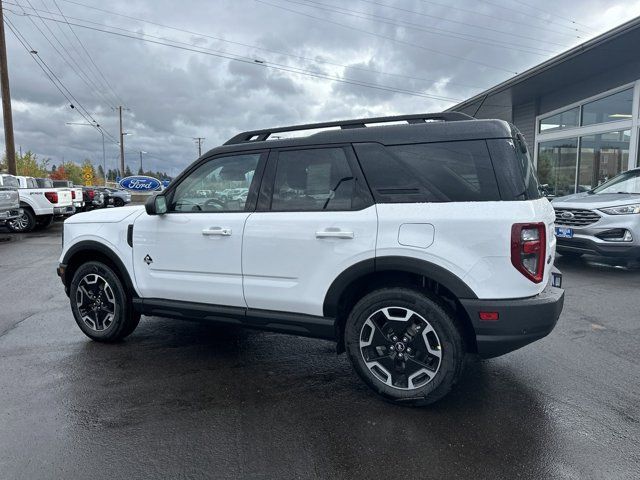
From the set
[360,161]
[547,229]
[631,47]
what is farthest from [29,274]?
[631,47]

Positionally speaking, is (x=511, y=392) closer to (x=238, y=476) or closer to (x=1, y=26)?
(x=238, y=476)

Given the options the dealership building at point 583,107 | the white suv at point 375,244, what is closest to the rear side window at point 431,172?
the white suv at point 375,244

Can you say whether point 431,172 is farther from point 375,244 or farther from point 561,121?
point 561,121

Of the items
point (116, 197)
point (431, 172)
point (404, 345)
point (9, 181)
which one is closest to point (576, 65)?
point (431, 172)

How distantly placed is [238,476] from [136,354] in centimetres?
216

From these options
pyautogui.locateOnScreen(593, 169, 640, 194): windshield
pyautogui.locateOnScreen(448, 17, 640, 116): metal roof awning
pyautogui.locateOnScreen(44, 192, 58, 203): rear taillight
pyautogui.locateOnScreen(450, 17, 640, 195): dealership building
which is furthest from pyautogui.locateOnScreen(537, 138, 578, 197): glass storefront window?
pyautogui.locateOnScreen(44, 192, 58, 203): rear taillight

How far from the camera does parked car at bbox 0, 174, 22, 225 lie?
12648mm

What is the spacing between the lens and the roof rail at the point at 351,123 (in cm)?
331

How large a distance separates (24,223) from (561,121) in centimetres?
1836

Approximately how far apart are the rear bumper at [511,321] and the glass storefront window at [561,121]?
14.2m

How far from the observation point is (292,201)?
3486 millimetres

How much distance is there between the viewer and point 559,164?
15.8 m

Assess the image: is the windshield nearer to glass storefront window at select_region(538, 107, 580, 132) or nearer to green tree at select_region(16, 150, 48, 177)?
glass storefront window at select_region(538, 107, 580, 132)

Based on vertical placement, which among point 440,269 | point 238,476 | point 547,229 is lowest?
point 238,476
